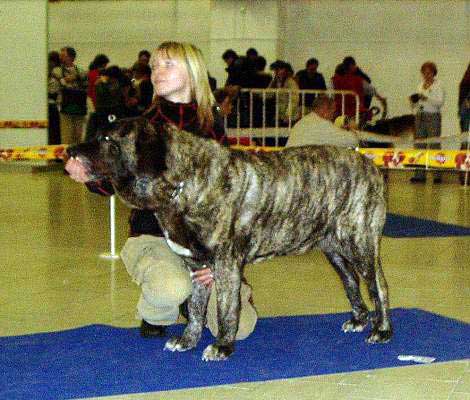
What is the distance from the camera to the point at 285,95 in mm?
15836

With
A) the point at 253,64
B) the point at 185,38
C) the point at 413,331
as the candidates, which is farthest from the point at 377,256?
the point at 185,38

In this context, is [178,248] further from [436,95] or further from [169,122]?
[436,95]

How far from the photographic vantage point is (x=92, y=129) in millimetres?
5809

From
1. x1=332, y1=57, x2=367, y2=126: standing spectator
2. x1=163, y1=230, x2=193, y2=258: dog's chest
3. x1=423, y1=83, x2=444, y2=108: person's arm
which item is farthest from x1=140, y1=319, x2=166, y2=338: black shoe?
x1=423, y1=83, x2=444, y2=108: person's arm

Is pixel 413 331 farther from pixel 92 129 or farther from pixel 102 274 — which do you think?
pixel 102 274

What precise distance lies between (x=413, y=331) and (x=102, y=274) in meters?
2.83

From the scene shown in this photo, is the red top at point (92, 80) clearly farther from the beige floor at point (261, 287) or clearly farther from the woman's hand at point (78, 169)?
the woman's hand at point (78, 169)

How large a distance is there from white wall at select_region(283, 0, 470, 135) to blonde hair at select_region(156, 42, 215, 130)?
13.8m

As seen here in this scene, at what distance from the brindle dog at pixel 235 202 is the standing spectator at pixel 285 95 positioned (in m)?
9.89

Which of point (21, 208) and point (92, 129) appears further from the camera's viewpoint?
point (21, 208)

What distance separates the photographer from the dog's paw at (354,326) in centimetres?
614

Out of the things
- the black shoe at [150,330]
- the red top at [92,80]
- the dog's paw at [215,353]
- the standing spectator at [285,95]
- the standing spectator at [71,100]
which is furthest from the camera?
the standing spectator at [71,100]

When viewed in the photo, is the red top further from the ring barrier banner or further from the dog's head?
the dog's head

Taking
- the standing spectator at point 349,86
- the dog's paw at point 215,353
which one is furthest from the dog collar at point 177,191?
the standing spectator at point 349,86
